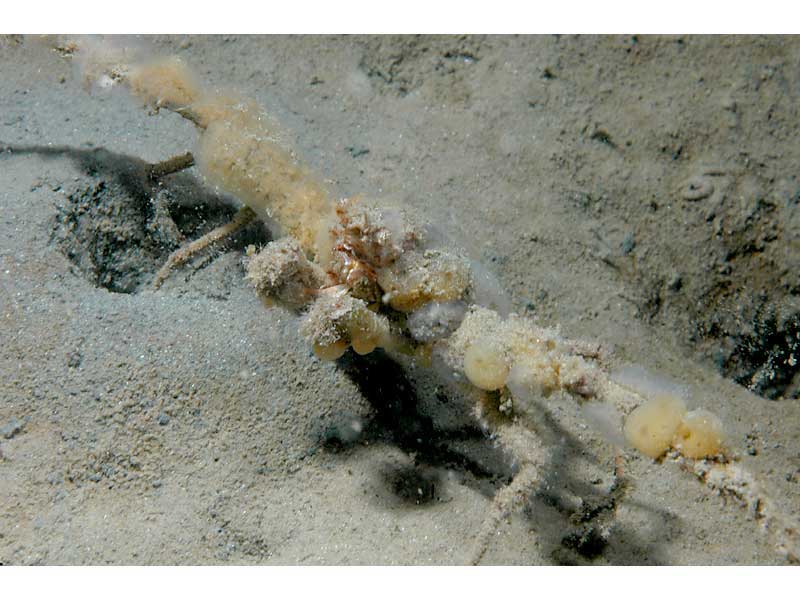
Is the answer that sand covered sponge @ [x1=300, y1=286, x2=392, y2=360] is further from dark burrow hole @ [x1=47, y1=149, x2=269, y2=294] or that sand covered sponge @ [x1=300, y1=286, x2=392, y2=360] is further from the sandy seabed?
dark burrow hole @ [x1=47, y1=149, x2=269, y2=294]

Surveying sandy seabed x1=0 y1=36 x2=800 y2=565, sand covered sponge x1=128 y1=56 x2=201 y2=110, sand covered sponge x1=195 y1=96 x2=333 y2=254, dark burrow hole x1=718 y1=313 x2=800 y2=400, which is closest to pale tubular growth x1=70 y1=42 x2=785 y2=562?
sand covered sponge x1=195 y1=96 x2=333 y2=254

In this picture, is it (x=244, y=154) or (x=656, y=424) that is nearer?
(x=656, y=424)

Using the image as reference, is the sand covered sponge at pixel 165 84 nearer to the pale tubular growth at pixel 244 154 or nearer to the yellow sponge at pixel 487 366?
the pale tubular growth at pixel 244 154

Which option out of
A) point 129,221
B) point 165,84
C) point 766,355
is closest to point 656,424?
point 766,355

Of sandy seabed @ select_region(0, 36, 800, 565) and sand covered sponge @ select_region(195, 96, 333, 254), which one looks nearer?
sandy seabed @ select_region(0, 36, 800, 565)

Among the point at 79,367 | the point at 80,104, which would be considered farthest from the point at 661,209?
the point at 80,104

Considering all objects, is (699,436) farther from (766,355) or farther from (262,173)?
(262,173)

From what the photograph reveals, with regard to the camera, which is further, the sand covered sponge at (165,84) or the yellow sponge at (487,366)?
the sand covered sponge at (165,84)

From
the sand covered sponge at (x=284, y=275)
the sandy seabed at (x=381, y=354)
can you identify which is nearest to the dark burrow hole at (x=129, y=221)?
the sandy seabed at (x=381, y=354)
